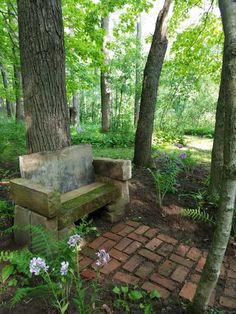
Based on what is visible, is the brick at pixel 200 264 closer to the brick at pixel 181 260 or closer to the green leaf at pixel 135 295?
the brick at pixel 181 260

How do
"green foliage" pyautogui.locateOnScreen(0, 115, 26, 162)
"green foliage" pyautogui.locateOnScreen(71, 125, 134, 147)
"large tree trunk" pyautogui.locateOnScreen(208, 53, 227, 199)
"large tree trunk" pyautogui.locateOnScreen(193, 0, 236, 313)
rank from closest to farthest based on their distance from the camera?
"large tree trunk" pyautogui.locateOnScreen(193, 0, 236, 313), "large tree trunk" pyautogui.locateOnScreen(208, 53, 227, 199), "green foliage" pyautogui.locateOnScreen(0, 115, 26, 162), "green foliage" pyautogui.locateOnScreen(71, 125, 134, 147)

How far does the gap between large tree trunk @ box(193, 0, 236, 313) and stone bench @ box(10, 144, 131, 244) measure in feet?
4.09

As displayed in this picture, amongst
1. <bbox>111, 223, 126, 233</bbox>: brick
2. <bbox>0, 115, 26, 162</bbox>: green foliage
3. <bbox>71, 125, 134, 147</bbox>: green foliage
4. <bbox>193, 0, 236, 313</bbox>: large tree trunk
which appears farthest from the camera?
<bbox>71, 125, 134, 147</bbox>: green foliage

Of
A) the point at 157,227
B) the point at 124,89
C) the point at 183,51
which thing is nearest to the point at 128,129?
the point at 124,89

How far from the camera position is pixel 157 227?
8.84ft

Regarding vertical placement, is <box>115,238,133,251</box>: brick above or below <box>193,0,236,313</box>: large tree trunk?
below

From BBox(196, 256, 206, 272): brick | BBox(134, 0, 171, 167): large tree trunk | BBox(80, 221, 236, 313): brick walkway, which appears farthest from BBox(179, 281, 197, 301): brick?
BBox(134, 0, 171, 167): large tree trunk

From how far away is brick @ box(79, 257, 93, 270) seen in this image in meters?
2.04

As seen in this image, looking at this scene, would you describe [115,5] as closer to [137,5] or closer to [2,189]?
[137,5]

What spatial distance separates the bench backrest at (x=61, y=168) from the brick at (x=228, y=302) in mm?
1863

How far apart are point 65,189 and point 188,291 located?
1655 millimetres

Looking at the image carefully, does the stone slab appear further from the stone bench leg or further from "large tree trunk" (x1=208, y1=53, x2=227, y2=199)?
"large tree trunk" (x1=208, y1=53, x2=227, y2=199)

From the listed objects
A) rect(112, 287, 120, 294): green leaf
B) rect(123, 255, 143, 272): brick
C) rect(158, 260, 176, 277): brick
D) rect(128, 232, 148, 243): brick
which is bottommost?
rect(158, 260, 176, 277): brick

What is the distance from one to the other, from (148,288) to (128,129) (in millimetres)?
6328
